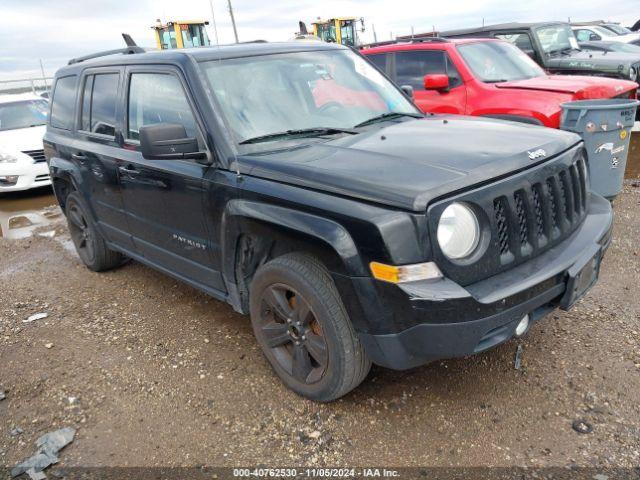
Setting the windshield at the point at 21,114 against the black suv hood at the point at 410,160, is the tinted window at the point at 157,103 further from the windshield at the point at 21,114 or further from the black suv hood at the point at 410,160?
the windshield at the point at 21,114

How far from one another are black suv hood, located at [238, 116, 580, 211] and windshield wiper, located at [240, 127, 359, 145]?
0.16m

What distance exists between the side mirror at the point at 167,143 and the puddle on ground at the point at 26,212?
15.5 ft

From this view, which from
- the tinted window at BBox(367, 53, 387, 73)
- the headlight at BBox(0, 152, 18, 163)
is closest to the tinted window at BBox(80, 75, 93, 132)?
the tinted window at BBox(367, 53, 387, 73)

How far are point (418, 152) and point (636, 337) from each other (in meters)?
1.88

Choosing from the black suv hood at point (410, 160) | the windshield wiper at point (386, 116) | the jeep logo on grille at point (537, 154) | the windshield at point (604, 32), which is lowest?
the windshield at point (604, 32)

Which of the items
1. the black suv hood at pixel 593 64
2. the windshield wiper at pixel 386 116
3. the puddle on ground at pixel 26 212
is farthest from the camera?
the black suv hood at pixel 593 64

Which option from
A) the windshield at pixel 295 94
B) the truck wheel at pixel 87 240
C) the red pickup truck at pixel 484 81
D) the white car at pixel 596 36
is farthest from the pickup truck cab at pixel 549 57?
the white car at pixel 596 36

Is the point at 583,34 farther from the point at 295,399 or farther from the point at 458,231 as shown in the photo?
the point at 295,399

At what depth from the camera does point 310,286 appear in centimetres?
254

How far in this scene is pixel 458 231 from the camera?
91.0 inches

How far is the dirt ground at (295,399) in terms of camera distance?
256 centimetres

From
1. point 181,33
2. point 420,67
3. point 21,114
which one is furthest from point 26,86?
point 420,67

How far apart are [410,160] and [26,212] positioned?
727 centimetres

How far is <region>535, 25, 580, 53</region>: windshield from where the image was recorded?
9.41m
